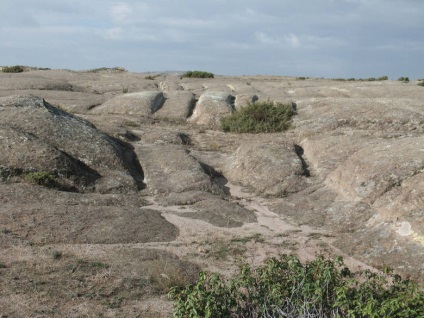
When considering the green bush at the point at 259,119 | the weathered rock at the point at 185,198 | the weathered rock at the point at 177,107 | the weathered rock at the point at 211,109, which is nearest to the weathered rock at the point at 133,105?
the weathered rock at the point at 177,107

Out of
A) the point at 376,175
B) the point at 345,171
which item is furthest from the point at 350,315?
the point at 345,171

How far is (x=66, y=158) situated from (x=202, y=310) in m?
11.6

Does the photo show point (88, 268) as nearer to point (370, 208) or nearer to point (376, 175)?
point (370, 208)

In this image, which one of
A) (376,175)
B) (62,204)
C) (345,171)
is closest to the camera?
(62,204)

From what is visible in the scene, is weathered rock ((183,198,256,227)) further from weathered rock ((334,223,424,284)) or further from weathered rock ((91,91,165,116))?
weathered rock ((91,91,165,116))

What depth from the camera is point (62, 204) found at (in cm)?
1460

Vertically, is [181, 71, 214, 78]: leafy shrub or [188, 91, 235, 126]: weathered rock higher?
[181, 71, 214, 78]: leafy shrub

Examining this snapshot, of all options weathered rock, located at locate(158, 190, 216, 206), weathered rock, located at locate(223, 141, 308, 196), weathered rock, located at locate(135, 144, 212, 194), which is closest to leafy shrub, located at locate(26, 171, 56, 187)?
weathered rock, located at locate(135, 144, 212, 194)

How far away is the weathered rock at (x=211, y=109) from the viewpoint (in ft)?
99.0

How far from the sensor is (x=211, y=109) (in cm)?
3111

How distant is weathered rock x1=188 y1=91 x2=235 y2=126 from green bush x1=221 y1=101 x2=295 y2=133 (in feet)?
3.56

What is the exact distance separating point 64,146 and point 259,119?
12965 millimetres

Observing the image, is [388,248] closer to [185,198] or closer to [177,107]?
[185,198]

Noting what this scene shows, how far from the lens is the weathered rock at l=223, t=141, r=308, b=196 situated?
1828cm
